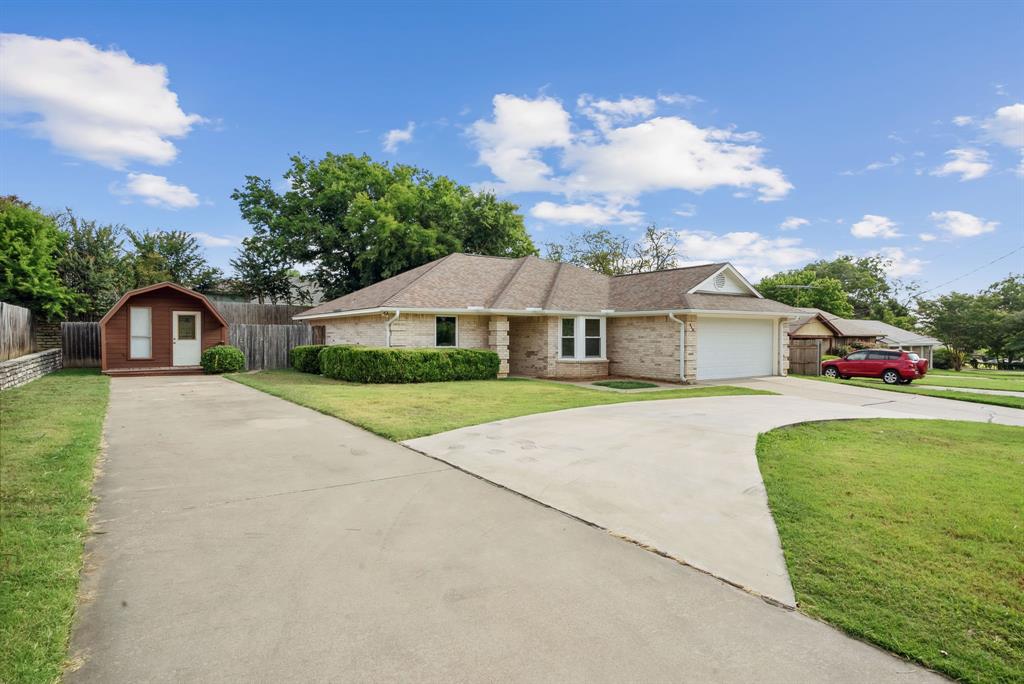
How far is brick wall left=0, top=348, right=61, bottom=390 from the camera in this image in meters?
12.5

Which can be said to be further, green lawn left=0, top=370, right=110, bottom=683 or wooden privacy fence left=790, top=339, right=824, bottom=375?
wooden privacy fence left=790, top=339, right=824, bottom=375

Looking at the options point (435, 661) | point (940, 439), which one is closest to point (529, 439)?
point (435, 661)

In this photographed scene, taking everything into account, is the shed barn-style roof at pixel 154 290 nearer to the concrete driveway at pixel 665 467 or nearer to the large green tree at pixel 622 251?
the concrete driveway at pixel 665 467

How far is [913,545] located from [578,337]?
51.9 ft

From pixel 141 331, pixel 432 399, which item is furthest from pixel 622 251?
pixel 141 331

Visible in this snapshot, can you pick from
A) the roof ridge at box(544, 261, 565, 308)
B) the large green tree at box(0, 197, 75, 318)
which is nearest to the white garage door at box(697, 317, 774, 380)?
the roof ridge at box(544, 261, 565, 308)

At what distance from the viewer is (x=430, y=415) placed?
991cm

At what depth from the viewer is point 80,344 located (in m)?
21.2

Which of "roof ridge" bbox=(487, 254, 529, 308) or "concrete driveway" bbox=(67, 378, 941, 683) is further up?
"roof ridge" bbox=(487, 254, 529, 308)

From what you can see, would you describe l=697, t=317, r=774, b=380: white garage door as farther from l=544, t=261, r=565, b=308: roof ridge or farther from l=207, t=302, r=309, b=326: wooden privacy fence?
l=207, t=302, r=309, b=326: wooden privacy fence

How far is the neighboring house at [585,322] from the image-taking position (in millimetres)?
18219

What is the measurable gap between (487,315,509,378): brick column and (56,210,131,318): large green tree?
18.7 m

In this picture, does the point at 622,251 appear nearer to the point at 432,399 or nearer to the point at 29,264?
the point at 432,399

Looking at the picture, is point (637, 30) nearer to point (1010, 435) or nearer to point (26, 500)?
point (1010, 435)
